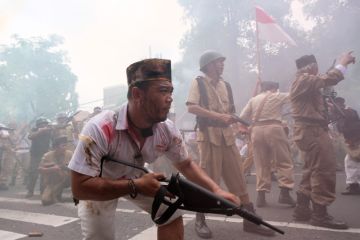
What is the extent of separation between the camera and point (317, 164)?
4242 millimetres

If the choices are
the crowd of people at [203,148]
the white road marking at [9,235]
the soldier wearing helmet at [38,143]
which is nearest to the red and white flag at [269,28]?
the crowd of people at [203,148]

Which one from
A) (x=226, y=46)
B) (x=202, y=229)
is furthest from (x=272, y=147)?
(x=226, y=46)

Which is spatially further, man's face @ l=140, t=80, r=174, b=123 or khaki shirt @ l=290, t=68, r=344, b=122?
khaki shirt @ l=290, t=68, r=344, b=122

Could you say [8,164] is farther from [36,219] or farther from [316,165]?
[316,165]

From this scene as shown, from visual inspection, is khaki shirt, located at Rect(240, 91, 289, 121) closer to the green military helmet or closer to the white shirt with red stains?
the green military helmet

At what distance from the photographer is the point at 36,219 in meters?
5.62

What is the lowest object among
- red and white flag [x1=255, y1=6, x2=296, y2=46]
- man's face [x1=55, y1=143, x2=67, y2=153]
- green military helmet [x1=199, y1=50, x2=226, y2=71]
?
man's face [x1=55, y1=143, x2=67, y2=153]

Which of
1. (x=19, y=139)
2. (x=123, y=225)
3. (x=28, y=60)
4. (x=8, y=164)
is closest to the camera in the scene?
(x=123, y=225)

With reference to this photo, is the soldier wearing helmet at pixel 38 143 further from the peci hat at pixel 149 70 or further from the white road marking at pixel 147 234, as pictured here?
the peci hat at pixel 149 70

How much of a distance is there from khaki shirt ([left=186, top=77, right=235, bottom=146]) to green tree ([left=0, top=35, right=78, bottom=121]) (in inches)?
1185

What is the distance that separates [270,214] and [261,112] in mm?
1678

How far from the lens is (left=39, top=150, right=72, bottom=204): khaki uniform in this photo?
680 cm

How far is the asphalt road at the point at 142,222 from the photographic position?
4074 mm

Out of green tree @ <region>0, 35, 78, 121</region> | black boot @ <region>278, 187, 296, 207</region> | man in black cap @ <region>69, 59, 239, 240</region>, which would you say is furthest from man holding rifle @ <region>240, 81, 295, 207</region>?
green tree @ <region>0, 35, 78, 121</region>
